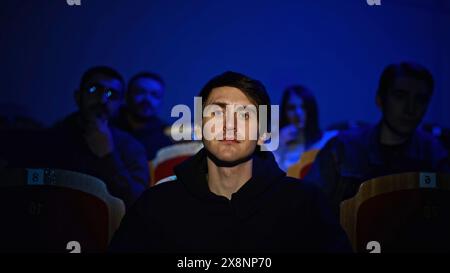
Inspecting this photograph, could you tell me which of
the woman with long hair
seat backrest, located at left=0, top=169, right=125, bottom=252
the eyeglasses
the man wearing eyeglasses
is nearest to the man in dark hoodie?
seat backrest, located at left=0, top=169, right=125, bottom=252

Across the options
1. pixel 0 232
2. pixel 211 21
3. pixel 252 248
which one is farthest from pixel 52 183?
pixel 211 21

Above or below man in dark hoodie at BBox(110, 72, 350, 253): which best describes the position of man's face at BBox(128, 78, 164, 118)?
above

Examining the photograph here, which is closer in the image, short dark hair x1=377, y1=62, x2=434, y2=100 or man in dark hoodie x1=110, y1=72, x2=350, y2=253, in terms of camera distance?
man in dark hoodie x1=110, y1=72, x2=350, y2=253

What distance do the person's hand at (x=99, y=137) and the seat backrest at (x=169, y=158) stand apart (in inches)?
10.7

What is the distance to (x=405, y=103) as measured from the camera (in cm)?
252

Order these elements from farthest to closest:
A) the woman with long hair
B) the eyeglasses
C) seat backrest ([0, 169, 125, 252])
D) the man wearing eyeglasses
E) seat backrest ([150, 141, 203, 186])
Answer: the woman with long hair → seat backrest ([150, 141, 203, 186]) → the eyeglasses → the man wearing eyeglasses → seat backrest ([0, 169, 125, 252])

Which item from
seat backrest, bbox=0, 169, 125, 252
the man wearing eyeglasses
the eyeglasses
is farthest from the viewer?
the eyeglasses

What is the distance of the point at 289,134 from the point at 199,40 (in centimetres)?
74

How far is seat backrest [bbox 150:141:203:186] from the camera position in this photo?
8.89ft

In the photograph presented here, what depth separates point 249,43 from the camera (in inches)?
114

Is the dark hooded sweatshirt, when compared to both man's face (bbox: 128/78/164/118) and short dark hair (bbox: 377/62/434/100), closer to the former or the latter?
short dark hair (bbox: 377/62/434/100)

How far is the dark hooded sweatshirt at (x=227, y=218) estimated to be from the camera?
1572mm

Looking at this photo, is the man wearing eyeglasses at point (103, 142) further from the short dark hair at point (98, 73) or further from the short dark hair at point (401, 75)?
the short dark hair at point (401, 75)

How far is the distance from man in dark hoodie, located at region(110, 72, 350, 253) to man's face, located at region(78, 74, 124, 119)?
1.08 m
